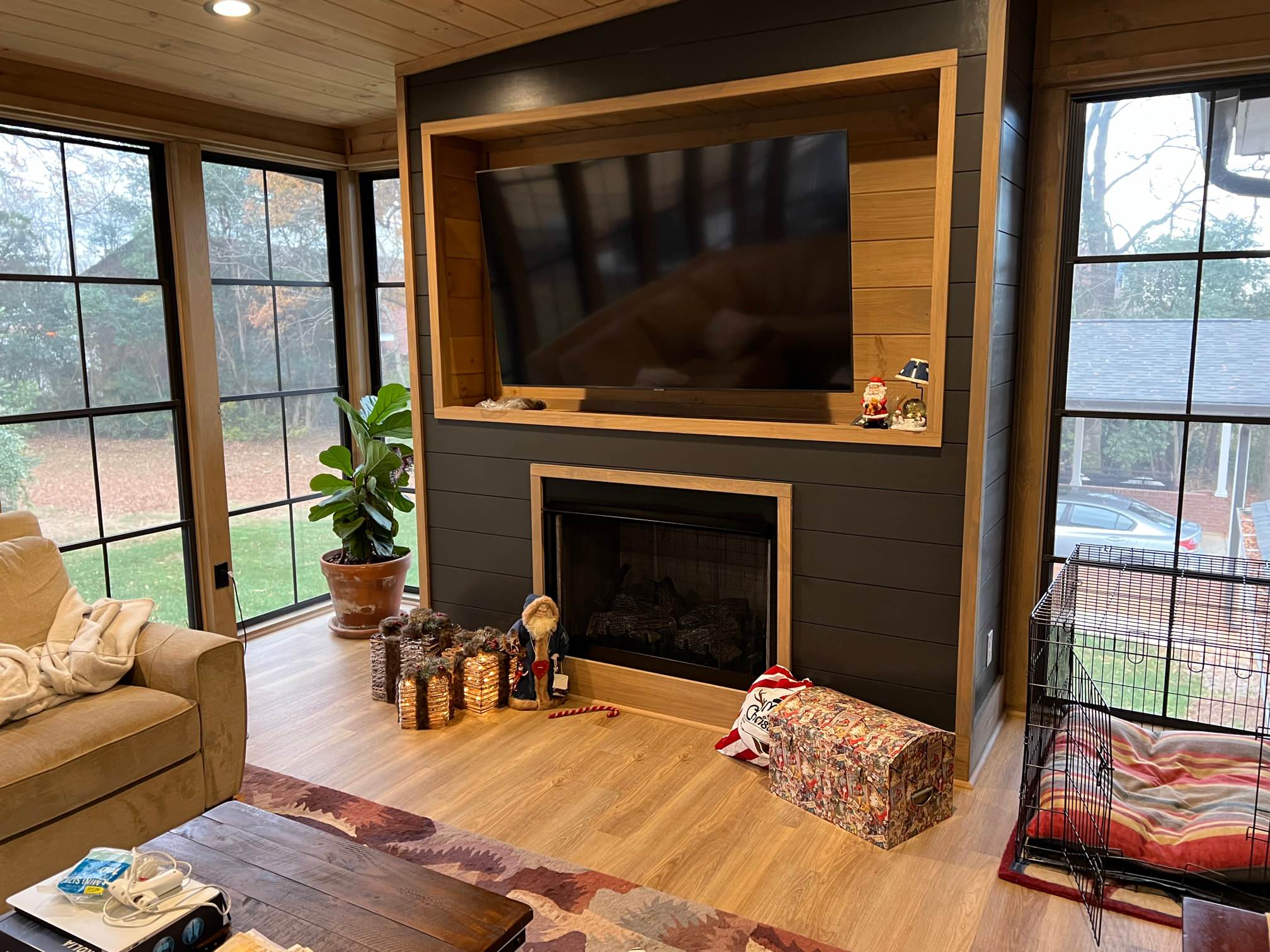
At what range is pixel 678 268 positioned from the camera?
10.7ft

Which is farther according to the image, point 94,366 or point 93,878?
point 94,366

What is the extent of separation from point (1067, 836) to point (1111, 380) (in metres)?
1.54

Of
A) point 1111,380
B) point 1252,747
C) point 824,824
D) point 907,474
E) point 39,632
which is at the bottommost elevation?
point 824,824

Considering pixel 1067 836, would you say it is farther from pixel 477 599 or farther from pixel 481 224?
pixel 481 224

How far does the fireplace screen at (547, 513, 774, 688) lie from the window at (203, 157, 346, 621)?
5.51 feet

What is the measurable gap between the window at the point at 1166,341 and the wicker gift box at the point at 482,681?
6.82ft

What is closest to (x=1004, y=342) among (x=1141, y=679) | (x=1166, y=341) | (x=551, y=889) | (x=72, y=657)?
(x=1166, y=341)

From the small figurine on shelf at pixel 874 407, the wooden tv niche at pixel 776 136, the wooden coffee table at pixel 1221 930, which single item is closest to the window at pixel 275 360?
the wooden tv niche at pixel 776 136

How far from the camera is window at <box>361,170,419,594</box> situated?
470 cm

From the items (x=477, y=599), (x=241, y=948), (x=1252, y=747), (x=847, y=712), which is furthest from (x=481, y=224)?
(x=1252, y=747)

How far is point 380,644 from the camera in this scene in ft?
12.0

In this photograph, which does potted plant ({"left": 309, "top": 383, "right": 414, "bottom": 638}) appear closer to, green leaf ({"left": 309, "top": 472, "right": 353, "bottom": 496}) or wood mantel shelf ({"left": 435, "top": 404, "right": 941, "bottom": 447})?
green leaf ({"left": 309, "top": 472, "right": 353, "bottom": 496})

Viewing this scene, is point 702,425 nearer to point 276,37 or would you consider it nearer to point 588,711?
point 588,711

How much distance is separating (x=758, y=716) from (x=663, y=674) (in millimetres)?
534
